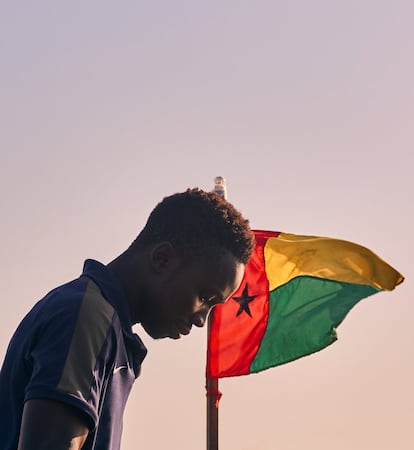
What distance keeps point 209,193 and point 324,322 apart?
7.11 meters

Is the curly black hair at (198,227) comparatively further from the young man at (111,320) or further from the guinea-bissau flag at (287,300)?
the guinea-bissau flag at (287,300)

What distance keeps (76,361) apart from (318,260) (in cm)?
839

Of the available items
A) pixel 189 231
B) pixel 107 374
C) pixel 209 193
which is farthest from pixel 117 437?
pixel 209 193

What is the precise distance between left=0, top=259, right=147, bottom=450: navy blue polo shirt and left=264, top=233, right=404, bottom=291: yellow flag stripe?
25.7 feet

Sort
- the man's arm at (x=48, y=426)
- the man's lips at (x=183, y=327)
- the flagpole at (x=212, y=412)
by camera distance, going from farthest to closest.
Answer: the flagpole at (x=212, y=412) → the man's lips at (x=183, y=327) → the man's arm at (x=48, y=426)

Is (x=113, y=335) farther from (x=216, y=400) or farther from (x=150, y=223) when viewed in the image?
(x=216, y=400)

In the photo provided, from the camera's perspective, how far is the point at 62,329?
2.68 metres

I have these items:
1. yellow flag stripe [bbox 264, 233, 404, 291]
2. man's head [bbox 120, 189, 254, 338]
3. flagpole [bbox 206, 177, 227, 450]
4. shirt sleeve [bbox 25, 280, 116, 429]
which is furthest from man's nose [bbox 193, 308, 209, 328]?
yellow flag stripe [bbox 264, 233, 404, 291]

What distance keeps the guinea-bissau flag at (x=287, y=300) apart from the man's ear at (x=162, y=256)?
7057mm

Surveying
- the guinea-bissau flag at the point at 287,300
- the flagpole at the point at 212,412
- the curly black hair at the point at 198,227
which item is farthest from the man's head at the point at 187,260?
the guinea-bissau flag at the point at 287,300

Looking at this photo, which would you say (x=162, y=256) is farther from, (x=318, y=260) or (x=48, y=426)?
(x=318, y=260)

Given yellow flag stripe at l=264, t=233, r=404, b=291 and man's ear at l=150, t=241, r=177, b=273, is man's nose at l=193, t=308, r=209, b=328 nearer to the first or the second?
man's ear at l=150, t=241, r=177, b=273

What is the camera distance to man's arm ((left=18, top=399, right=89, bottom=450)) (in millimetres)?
2516

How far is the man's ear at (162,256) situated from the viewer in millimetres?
3445
